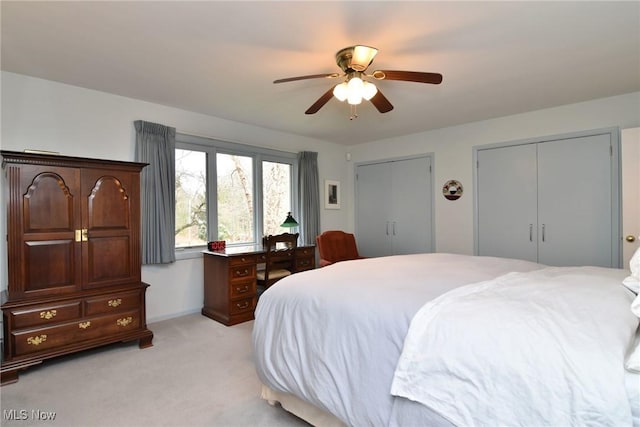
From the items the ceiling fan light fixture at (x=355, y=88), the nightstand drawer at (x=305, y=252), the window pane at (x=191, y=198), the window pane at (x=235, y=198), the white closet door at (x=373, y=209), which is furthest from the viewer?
the white closet door at (x=373, y=209)

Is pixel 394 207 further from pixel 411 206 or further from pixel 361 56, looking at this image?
pixel 361 56

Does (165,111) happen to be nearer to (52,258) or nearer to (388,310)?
(52,258)

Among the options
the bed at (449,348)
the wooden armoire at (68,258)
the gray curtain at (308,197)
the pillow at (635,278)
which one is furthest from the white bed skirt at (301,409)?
the gray curtain at (308,197)

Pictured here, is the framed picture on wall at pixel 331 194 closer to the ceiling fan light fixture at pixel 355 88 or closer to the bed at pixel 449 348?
the ceiling fan light fixture at pixel 355 88

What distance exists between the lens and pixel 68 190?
273cm

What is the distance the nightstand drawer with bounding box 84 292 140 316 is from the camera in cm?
280

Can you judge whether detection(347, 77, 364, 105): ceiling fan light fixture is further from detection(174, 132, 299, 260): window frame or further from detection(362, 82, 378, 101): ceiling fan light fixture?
detection(174, 132, 299, 260): window frame

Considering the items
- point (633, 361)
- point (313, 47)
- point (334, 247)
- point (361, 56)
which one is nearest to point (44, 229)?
point (313, 47)

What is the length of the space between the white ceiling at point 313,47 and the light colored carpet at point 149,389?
2407 mm

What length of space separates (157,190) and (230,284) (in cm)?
128

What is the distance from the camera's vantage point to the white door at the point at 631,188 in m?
3.23

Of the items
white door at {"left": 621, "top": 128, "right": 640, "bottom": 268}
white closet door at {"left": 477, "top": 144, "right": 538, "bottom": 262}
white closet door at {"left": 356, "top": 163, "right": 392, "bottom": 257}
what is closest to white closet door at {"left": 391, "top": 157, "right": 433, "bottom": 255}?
white closet door at {"left": 356, "top": 163, "right": 392, "bottom": 257}

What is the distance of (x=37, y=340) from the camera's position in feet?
8.30

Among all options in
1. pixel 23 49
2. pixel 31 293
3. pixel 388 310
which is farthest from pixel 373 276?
pixel 23 49
